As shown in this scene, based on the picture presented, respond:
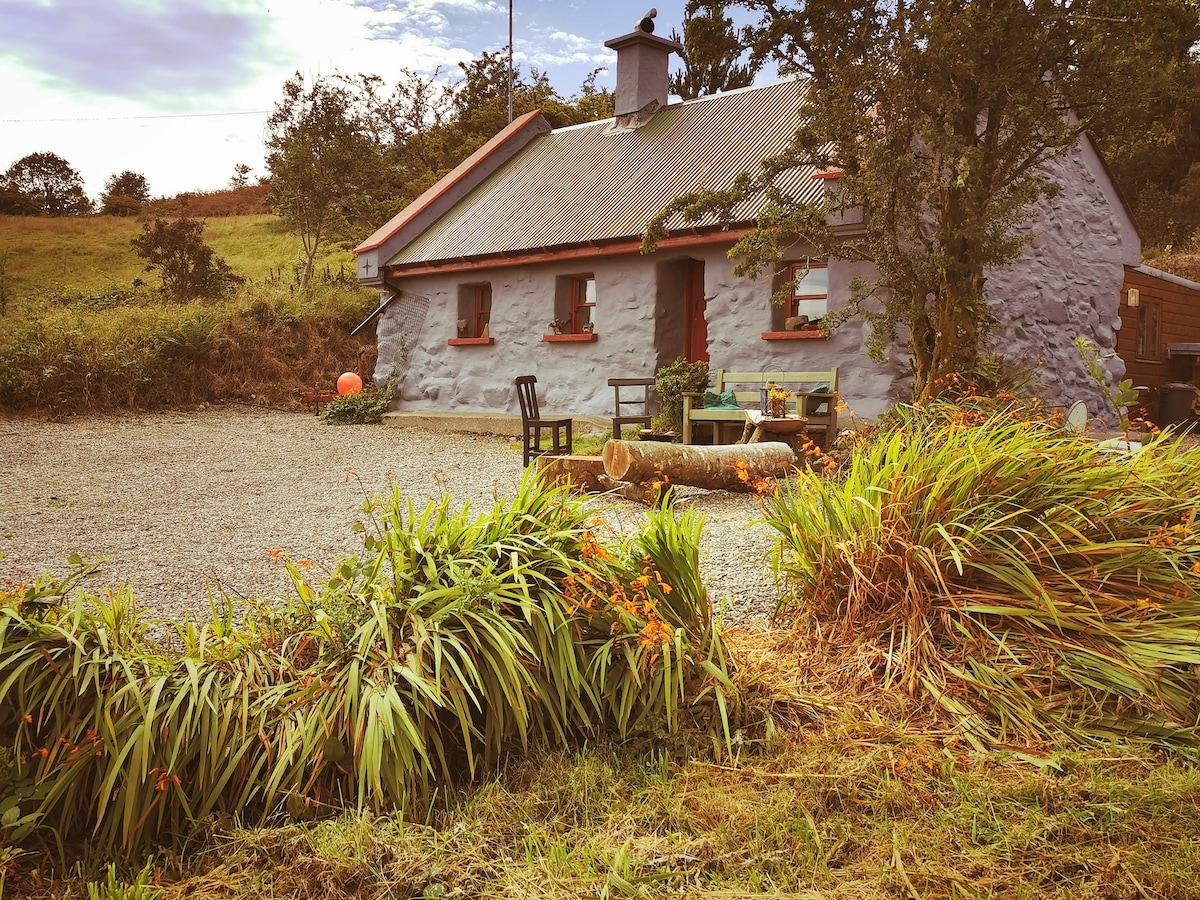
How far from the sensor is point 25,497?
7570mm

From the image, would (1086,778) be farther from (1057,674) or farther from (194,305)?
(194,305)

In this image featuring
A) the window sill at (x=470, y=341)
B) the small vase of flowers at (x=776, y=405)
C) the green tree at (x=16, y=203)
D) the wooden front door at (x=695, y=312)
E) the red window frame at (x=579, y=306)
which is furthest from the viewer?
the green tree at (x=16, y=203)

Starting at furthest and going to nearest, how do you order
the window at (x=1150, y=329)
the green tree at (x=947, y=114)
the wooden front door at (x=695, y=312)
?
the window at (x=1150, y=329) < the wooden front door at (x=695, y=312) < the green tree at (x=947, y=114)

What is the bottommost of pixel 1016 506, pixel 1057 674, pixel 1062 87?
pixel 1057 674

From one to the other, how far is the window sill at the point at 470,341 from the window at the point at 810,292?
5.02m

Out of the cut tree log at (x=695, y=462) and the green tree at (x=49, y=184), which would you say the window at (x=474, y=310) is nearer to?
the cut tree log at (x=695, y=462)

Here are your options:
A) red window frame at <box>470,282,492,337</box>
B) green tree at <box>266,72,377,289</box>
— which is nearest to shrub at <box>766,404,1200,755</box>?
red window frame at <box>470,282,492,337</box>

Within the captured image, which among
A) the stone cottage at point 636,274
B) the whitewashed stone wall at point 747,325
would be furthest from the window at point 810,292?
the whitewashed stone wall at point 747,325

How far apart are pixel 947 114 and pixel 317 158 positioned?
17566 millimetres

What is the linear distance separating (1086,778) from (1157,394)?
14542 mm

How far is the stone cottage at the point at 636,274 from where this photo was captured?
432 inches

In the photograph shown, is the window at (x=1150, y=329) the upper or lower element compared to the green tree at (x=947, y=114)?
lower

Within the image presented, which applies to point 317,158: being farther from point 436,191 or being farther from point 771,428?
point 771,428

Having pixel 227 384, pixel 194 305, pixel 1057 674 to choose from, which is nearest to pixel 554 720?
pixel 1057 674
